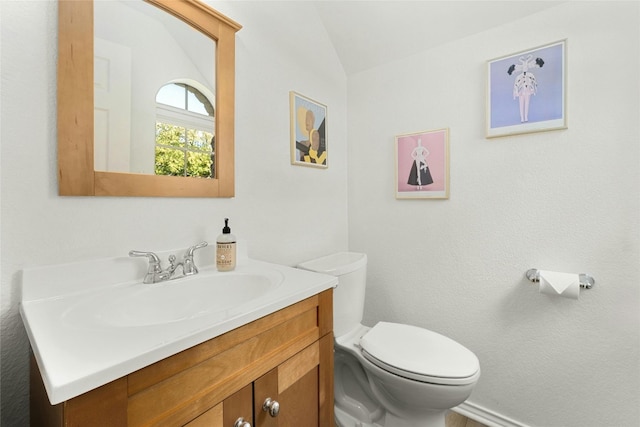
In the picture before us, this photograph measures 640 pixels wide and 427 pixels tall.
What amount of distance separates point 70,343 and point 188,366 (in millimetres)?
205

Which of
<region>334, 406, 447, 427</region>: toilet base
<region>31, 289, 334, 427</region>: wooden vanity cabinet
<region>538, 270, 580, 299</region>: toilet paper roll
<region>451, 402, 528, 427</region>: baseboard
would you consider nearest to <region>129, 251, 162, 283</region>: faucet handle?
<region>31, 289, 334, 427</region>: wooden vanity cabinet

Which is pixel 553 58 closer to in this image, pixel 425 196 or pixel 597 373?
pixel 425 196

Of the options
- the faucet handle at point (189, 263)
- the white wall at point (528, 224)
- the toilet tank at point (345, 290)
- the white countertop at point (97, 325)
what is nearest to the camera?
the white countertop at point (97, 325)

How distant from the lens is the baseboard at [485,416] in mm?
1401

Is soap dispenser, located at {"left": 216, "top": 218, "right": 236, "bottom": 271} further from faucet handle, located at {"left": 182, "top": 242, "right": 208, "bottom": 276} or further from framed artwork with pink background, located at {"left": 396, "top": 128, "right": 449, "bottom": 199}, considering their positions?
framed artwork with pink background, located at {"left": 396, "top": 128, "right": 449, "bottom": 199}

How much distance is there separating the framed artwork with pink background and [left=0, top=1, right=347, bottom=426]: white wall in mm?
389

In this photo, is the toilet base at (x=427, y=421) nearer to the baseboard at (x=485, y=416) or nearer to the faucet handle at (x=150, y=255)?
the baseboard at (x=485, y=416)

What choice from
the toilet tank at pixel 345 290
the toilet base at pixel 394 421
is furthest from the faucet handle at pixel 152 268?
the toilet base at pixel 394 421

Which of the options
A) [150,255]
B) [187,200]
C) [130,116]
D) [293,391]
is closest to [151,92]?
[130,116]

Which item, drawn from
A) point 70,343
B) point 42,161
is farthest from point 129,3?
point 70,343

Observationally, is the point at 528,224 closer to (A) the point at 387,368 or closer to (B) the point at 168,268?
(A) the point at 387,368

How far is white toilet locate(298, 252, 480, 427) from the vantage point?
1.06 metres

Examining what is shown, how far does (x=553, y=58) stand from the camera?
4.13 feet

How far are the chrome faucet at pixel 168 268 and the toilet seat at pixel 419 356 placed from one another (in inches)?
31.7
